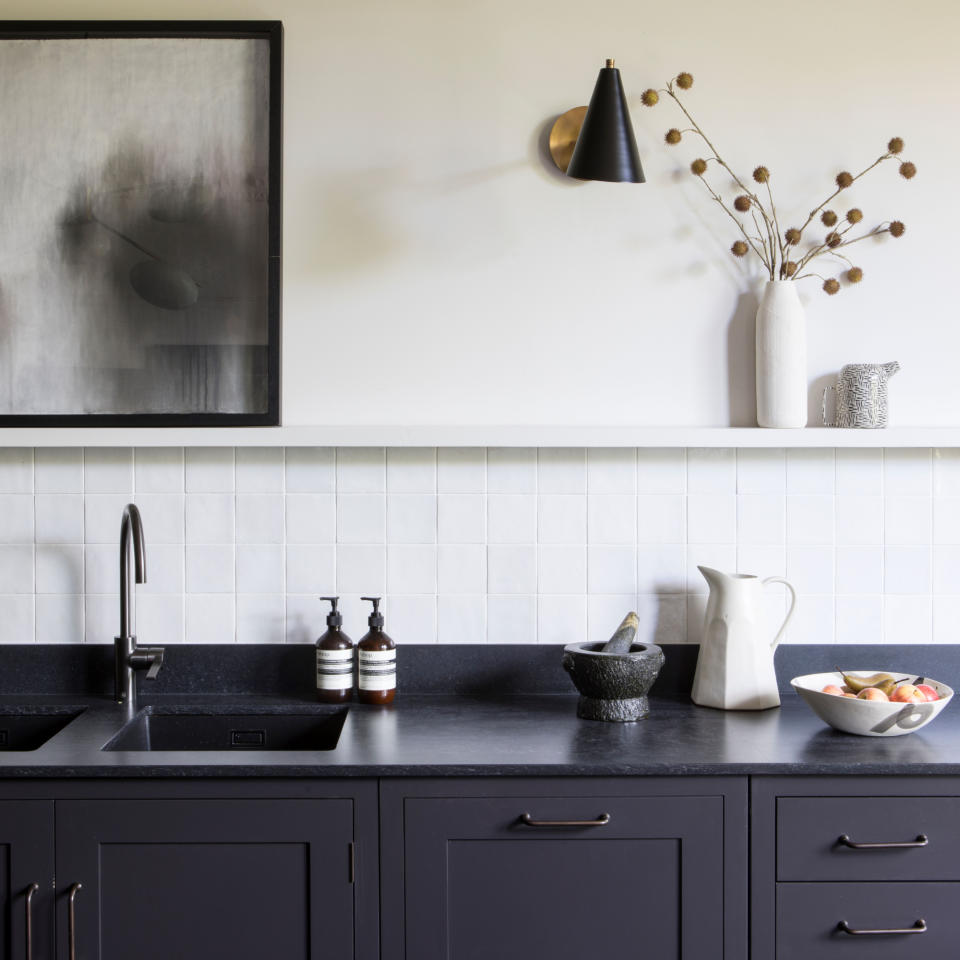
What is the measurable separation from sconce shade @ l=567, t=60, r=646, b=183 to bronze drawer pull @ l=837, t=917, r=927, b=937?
4.57 feet

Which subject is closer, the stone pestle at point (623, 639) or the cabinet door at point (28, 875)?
the cabinet door at point (28, 875)

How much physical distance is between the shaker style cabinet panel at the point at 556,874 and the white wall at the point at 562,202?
872mm

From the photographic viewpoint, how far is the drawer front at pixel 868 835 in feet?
5.51

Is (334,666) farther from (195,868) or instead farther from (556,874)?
(556,874)

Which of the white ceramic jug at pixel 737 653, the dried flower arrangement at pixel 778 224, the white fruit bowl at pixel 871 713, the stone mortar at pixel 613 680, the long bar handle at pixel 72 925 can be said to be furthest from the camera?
the dried flower arrangement at pixel 778 224

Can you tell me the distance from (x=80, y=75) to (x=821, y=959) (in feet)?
7.56

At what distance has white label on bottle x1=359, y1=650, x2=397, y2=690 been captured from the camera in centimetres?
205

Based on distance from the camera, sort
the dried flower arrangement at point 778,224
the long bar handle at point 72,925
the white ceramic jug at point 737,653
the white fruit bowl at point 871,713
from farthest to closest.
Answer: the dried flower arrangement at point 778,224 → the white ceramic jug at point 737,653 → the white fruit bowl at point 871,713 → the long bar handle at point 72,925

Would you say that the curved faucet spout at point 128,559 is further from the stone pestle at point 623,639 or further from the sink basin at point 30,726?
the stone pestle at point 623,639

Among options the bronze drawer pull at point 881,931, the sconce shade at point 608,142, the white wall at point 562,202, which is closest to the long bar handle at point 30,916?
the white wall at point 562,202

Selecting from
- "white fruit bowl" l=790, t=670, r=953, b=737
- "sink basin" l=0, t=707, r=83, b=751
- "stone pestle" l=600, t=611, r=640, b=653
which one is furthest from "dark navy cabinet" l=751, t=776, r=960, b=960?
"sink basin" l=0, t=707, r=83, b=751

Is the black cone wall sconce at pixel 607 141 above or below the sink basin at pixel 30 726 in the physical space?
above

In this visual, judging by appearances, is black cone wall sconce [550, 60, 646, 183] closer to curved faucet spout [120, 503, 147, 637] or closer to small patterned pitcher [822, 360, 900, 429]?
small patterned pitcher [822, 360, 900, 429]

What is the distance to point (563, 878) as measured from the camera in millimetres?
1675
